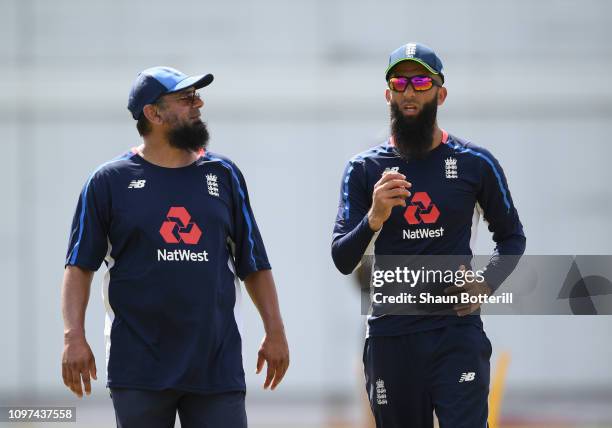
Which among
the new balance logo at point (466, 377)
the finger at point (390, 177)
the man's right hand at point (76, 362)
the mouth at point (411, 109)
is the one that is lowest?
the new balance logo at point (466, 377)

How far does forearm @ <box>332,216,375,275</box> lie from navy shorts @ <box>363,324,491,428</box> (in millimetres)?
323

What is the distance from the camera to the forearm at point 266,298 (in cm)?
459

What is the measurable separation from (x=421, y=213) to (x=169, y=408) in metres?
1.19

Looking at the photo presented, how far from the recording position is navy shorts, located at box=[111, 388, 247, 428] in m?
4.43

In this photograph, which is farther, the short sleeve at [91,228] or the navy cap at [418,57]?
the navy cap at [418,57]

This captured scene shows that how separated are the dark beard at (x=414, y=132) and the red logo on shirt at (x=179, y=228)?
2.91 feet

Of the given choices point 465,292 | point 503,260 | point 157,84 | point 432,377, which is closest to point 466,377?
point 432,377

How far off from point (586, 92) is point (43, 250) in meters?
4.19

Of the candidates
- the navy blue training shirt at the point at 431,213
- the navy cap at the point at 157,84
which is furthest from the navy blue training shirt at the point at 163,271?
the navy blue training shirt at the point at 431,213

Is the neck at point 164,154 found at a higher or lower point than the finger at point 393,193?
higher

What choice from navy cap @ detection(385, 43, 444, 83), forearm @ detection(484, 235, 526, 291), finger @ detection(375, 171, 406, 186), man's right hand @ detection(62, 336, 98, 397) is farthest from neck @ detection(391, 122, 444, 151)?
man's right hand @ detection(62, 336, 98, 397)

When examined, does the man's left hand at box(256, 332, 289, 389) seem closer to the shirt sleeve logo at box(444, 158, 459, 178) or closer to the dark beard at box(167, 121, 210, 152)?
the dark beard at box(167, 121, 210, 152)

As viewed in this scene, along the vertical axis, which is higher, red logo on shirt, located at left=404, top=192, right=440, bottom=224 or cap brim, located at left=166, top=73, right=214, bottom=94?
cap brim, located at left=166, top=73, right=214, bottom=94

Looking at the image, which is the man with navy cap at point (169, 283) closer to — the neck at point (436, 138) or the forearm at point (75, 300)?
the forearm at point (75, 300)
